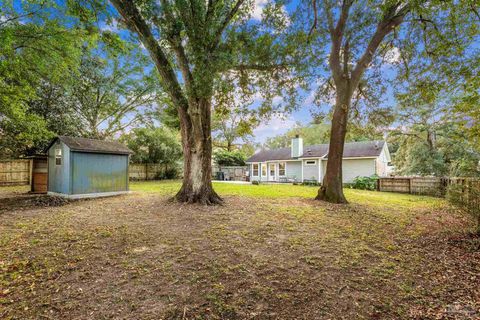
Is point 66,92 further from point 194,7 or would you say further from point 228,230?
point 228,230

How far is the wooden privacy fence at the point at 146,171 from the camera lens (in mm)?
19250

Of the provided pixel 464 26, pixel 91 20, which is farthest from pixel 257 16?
pixel 464 26

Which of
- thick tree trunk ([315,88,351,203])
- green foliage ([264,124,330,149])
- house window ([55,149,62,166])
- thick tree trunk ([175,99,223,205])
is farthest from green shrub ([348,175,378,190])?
green foliage ([264,124,330,149])

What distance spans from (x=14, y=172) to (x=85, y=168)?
8.58 meters

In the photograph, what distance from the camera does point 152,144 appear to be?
63.5ft

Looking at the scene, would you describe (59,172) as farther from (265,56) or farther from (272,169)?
(272,169)

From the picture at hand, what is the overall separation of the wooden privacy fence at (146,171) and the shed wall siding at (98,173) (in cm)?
878

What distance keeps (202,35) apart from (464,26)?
7095mm

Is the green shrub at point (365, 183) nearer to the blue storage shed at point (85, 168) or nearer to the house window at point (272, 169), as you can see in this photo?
the house window at point (272, 169)

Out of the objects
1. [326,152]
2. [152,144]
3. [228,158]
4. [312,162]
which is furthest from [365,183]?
[152,144]

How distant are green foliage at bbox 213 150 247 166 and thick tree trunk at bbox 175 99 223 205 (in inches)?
706

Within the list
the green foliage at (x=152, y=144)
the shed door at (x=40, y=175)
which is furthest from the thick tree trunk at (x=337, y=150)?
the green foliage at (x=152, y=144)

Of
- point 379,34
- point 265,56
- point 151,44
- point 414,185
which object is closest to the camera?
point 151,44

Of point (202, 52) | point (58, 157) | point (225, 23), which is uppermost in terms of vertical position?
point (225, 23)
